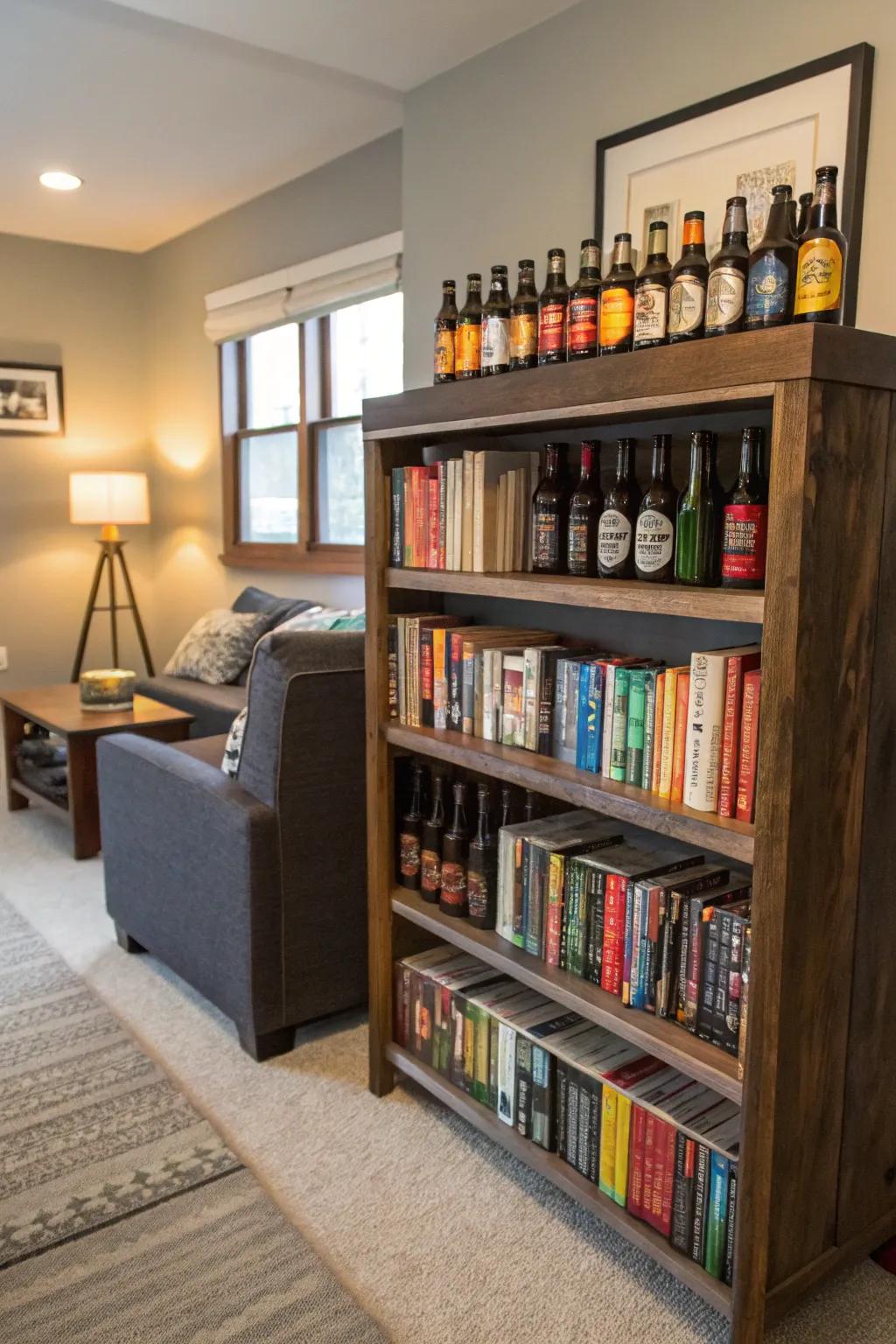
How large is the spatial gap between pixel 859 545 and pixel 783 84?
1.01 metres

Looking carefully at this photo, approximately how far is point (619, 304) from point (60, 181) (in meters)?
3.43

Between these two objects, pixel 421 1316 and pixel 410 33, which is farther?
pixel 410 33

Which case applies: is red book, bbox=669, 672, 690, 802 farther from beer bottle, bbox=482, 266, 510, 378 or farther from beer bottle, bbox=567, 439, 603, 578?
beer bottle, bbox=482, 266, 510, 378

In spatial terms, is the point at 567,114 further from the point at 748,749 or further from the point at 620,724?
the point at 748,749

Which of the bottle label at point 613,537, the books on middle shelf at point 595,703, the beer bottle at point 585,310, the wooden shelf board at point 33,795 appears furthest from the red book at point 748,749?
the wooden shelf board at point 33,795

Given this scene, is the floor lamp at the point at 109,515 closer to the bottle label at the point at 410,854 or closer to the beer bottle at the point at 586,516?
the bottle label at the point at 410,854

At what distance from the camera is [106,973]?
9.09 feet

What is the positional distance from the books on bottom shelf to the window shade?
2.54 meters

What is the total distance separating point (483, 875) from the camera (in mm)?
2000

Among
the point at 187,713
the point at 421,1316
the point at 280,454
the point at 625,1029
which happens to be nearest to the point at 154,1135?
the point at 421,1316

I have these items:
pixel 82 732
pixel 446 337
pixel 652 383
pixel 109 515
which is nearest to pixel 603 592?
pixel 652 383

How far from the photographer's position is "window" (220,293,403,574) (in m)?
4.16

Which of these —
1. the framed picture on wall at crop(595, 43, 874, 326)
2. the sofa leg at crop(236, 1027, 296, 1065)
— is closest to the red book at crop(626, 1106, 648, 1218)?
the sofa leg at crop(236, 1027, 296, 1065)

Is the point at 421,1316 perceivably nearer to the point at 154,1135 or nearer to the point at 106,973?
the point at 154,1135
